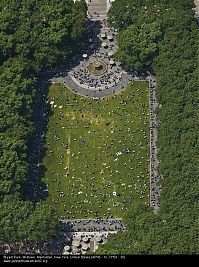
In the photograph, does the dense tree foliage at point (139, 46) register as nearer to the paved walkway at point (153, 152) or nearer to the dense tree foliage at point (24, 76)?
the paved walkway at point (153, 152)

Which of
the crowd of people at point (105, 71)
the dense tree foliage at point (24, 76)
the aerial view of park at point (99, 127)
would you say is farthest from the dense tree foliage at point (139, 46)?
the dense tree foliage at point (24, 76)

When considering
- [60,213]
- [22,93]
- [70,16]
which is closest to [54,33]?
[70,16]

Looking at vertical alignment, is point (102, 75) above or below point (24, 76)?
below

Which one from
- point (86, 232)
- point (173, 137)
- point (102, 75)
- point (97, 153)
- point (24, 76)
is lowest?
point (86, 232)

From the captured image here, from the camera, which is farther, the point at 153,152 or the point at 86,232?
the point at 153,152

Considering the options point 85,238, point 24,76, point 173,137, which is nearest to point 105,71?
point 24,76

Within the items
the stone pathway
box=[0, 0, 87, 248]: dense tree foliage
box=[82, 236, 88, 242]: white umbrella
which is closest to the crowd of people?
box=[0, 0, 87, 248]: dense tree foliage

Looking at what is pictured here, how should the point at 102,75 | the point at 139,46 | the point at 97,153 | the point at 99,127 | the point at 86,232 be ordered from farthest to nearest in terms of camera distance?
the point at 102,75 → the point at 139,46 → the point at 99,127 → the point at 97,153 → the point at 86,232

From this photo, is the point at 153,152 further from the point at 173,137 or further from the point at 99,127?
the point at 99,127
